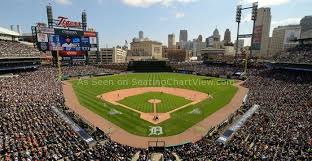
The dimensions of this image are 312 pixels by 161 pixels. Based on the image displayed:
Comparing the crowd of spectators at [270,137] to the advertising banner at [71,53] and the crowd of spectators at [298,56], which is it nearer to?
the crowd of spectators at [298,56]

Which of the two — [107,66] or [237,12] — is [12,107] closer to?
[107,66]

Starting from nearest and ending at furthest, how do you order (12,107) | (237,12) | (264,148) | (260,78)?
(264,148) → (12,107) → (260,78) → (237,12)

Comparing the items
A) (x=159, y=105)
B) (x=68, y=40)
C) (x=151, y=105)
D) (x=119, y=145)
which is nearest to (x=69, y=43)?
(x=68, y=40)

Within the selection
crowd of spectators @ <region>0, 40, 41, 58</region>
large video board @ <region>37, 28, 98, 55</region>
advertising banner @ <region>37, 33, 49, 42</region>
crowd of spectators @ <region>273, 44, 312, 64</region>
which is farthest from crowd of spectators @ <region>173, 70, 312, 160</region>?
advertising banner @ <region>37, 33, 49, 42</region>

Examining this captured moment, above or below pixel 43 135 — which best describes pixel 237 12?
above

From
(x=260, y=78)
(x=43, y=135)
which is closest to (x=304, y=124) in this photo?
(x=43, y=135)

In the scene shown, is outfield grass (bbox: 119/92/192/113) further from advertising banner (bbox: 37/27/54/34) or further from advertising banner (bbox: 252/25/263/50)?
advertising banner (bbox: 252/25/263/50)
